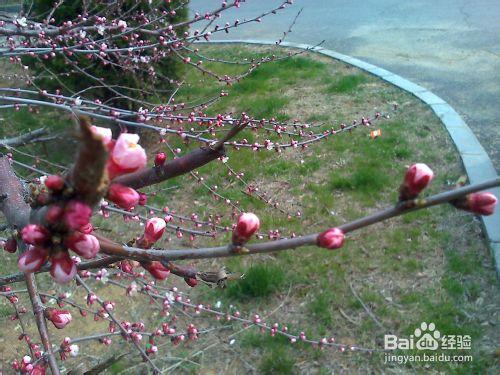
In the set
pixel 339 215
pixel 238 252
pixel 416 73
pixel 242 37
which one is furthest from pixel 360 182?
pixel 242 37

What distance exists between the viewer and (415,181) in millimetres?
824

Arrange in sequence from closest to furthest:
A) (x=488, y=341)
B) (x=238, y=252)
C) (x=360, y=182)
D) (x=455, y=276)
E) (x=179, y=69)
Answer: (x=238, y=252), (x=488, y=341), (x=455, y=276), (x=360, y=182), (x=179, y=69)

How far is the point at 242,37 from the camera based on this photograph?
1036 centimetres

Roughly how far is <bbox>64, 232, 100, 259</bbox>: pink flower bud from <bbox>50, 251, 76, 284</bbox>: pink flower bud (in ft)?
0.09

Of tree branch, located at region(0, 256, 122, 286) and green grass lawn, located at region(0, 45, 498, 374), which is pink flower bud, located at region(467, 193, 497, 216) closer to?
tree branch, located at region(0, 256, 122, 286)

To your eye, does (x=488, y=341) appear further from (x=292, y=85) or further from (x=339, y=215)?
(x=292, y=85)

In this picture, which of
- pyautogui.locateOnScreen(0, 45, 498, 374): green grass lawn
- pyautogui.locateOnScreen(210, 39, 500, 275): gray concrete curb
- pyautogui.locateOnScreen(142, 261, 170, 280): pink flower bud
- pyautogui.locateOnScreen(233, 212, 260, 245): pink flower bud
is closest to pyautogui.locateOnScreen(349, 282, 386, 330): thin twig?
pyautogui.locateOnScreen(0, 45, 498, 374): green grass lawn

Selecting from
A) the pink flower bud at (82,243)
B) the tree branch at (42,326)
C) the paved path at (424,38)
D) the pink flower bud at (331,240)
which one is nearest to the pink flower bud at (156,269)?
the pink flower bud at (82,243)

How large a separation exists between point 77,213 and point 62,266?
184mm

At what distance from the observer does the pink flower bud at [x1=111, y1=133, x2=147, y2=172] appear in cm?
72

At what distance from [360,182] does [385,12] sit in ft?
23.5

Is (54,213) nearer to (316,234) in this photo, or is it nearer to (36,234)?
(36,234)

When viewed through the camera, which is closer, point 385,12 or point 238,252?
point 238,252

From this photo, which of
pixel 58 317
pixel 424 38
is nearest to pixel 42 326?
pixel 58 317
